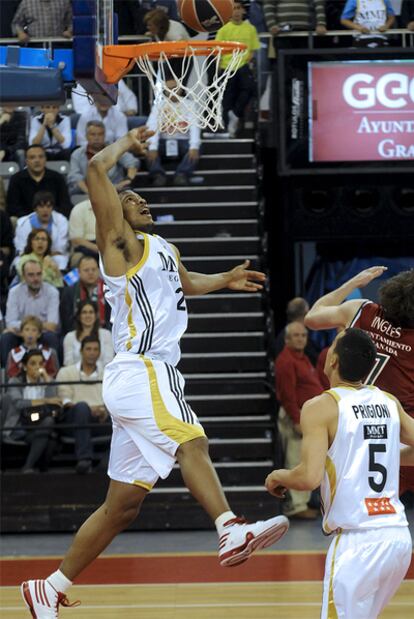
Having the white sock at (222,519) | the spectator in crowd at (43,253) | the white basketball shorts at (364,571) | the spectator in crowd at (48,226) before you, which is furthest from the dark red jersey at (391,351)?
the spectator in crowd at (48,226)

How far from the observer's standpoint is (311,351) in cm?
1248

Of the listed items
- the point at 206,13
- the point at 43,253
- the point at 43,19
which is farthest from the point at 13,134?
the point at 206,13

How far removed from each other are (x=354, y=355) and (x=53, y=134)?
8.45 metres

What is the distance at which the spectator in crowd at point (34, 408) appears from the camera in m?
10.7

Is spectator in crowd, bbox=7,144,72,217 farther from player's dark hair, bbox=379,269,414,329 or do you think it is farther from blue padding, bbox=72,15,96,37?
player's dark hair, bbox=379,269,414,329

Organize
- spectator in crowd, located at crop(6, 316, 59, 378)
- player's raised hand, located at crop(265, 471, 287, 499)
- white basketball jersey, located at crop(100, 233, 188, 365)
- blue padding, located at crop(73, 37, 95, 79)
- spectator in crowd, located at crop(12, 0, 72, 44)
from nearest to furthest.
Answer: player's raised hand, located at crop(265, 471, 287, 499), white basketball jersey, located at crop(100, 233, 188, 365), blue padding, located at crop(73, 37, 95, 79), spectator in crowd, located at crop(6, 316, 59, 378), spectator in crowd, located at crop(12, 0, 72, 44)

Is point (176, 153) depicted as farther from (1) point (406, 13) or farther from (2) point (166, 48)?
(2) point (166, 48)

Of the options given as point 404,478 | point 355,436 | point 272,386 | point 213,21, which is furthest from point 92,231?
point 355,436

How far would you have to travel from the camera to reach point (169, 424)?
609 cm

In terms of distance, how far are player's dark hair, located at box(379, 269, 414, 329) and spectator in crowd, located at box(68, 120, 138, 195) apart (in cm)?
625

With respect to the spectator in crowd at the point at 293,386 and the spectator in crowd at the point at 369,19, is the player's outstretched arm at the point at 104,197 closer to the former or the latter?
the spectator in crowd at the point at 293,386

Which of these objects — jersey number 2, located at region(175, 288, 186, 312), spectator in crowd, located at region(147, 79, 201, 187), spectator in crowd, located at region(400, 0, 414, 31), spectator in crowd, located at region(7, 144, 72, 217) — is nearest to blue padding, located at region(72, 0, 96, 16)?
jersey number 2, located at region(175, 288, 186, 312)

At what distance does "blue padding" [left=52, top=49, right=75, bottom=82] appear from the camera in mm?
6961

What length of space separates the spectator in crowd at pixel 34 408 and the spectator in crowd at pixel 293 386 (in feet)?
6.34
